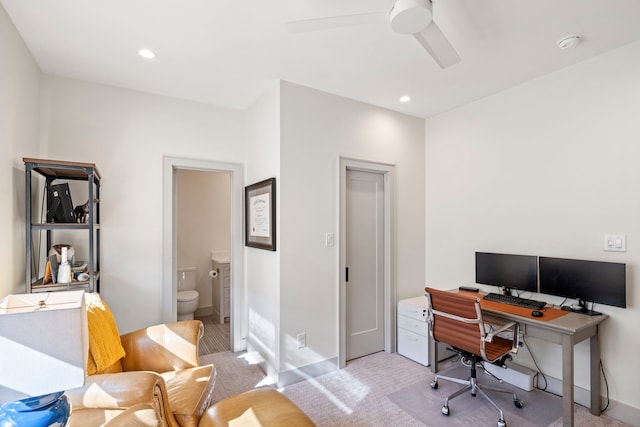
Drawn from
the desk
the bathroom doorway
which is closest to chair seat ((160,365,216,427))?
the desk

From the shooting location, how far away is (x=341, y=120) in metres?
3.17

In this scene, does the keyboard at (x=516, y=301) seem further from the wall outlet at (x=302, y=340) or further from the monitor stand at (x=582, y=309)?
the wall outlet at (x=302, y=340)

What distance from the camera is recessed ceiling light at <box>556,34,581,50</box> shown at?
7.20ft

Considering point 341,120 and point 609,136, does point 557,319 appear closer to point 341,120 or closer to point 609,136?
point 609,136

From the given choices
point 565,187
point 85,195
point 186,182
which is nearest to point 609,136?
point 565,187

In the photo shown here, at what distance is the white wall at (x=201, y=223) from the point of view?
4.74 m

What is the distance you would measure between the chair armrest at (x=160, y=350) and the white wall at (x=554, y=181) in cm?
273

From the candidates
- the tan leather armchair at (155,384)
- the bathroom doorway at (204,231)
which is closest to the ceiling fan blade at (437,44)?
the tan leather armchair at (155,384)

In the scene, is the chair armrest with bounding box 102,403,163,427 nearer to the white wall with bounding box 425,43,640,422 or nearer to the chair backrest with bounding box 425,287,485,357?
the chair backrest with bounding box 425,287,485,357

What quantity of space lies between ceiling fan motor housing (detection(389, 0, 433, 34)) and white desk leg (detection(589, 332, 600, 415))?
2539 millimetres

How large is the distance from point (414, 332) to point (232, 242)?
7.15 ft

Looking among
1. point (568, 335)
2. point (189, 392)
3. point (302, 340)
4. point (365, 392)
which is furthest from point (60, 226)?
point (568, 335)

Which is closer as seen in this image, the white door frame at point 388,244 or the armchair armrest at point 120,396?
the armchair armrest at point 120,396

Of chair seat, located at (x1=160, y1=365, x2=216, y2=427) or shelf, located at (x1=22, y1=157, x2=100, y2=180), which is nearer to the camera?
chair seat, located at (x1=160, y1=365, x2=216, y2=427)
